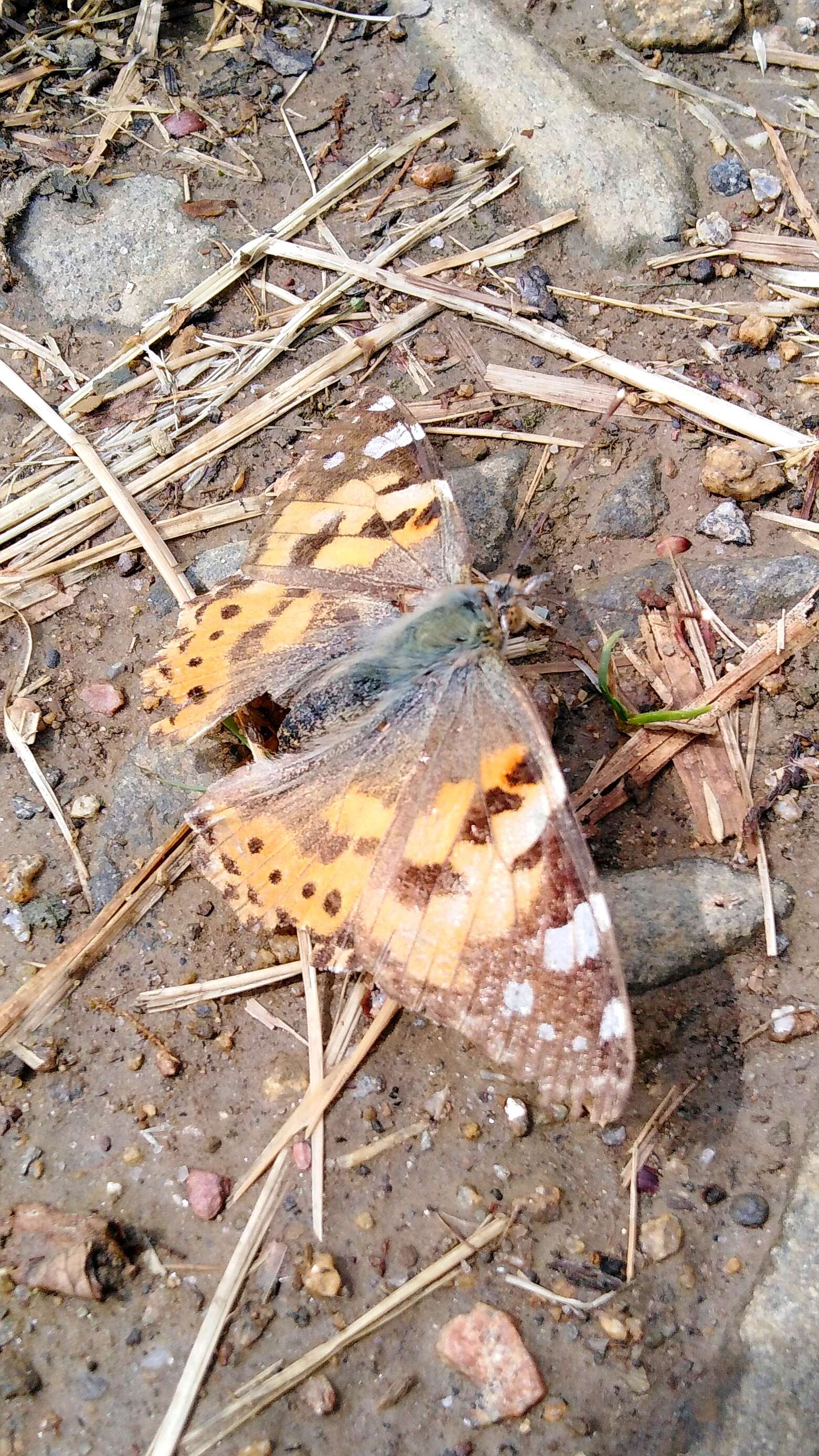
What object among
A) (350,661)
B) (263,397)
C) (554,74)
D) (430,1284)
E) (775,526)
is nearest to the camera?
(430,1284)

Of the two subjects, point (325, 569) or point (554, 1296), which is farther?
point (325, 569)

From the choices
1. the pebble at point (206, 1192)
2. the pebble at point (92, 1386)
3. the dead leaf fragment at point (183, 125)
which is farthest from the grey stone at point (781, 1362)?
the dead leaf fragment at point (183, 125)

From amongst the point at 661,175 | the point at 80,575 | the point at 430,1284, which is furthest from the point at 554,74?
the point at 430,1284

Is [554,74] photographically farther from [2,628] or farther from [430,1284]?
[430,1284]

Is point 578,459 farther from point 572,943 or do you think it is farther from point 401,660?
point 572,943

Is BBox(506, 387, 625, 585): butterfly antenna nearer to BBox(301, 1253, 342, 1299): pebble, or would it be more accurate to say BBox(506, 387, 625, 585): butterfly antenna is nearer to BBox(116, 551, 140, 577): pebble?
BBox(116, 551, 140, 577): pebble

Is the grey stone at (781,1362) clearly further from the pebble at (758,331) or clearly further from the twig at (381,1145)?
the pebble at (758,331)

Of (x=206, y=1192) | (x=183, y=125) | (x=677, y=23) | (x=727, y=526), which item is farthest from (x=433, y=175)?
(x=206, y=1192)
